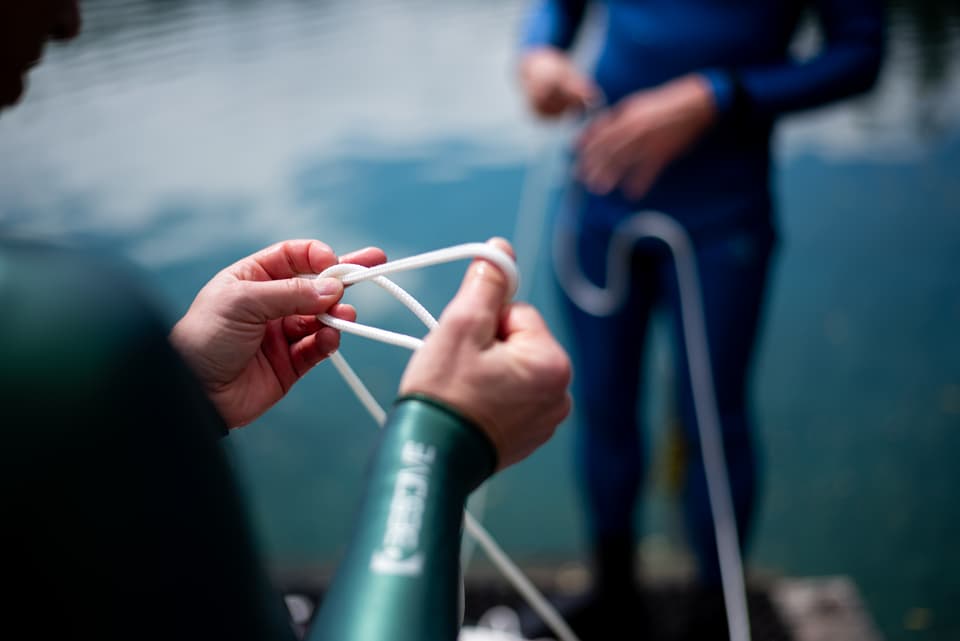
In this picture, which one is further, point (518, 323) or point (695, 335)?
point (695, 335)

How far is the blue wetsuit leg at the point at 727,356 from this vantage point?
3.34ft

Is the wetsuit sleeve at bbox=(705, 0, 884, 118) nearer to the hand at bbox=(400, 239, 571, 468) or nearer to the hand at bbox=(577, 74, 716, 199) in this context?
the hand at bbox=(577, 74, 716, 199)

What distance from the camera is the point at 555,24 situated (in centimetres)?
119

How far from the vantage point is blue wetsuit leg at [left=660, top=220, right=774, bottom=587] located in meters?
1.02

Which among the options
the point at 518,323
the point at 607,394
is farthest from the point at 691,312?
the point at 518,323

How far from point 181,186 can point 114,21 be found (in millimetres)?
1298

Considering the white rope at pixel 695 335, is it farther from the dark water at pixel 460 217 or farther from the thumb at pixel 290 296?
the thumb at pixel 290 296

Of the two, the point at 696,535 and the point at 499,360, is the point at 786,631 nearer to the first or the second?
the point at 696,535

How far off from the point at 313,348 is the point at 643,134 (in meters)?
0.61

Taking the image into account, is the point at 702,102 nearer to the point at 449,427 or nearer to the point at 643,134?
the point at 643,134

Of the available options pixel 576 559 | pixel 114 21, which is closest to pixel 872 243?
pixel 576 559

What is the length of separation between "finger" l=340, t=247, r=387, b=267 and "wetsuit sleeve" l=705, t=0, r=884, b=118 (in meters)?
0.60

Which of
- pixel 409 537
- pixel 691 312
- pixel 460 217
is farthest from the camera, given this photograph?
pixel 460 217

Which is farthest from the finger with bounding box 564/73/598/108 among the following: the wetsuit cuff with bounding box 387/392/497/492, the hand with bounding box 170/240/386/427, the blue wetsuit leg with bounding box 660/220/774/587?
the wetsuit cuff with bounding box 387/392/497/492
